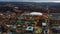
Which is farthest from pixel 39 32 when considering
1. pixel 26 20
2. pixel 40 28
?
pixel 26 20

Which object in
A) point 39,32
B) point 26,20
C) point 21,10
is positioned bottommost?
point 39,32

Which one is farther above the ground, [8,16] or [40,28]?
[8,16]

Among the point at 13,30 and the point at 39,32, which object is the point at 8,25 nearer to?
the point at 13,30

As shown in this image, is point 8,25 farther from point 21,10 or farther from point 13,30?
point 21,10

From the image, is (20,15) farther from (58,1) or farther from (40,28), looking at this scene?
(58,1)

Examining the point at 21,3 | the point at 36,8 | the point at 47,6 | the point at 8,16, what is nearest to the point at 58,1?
the point at 47,6

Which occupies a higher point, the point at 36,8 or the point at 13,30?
the point at 36,8

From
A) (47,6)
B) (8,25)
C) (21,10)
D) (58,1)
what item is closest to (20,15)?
(21,10)
